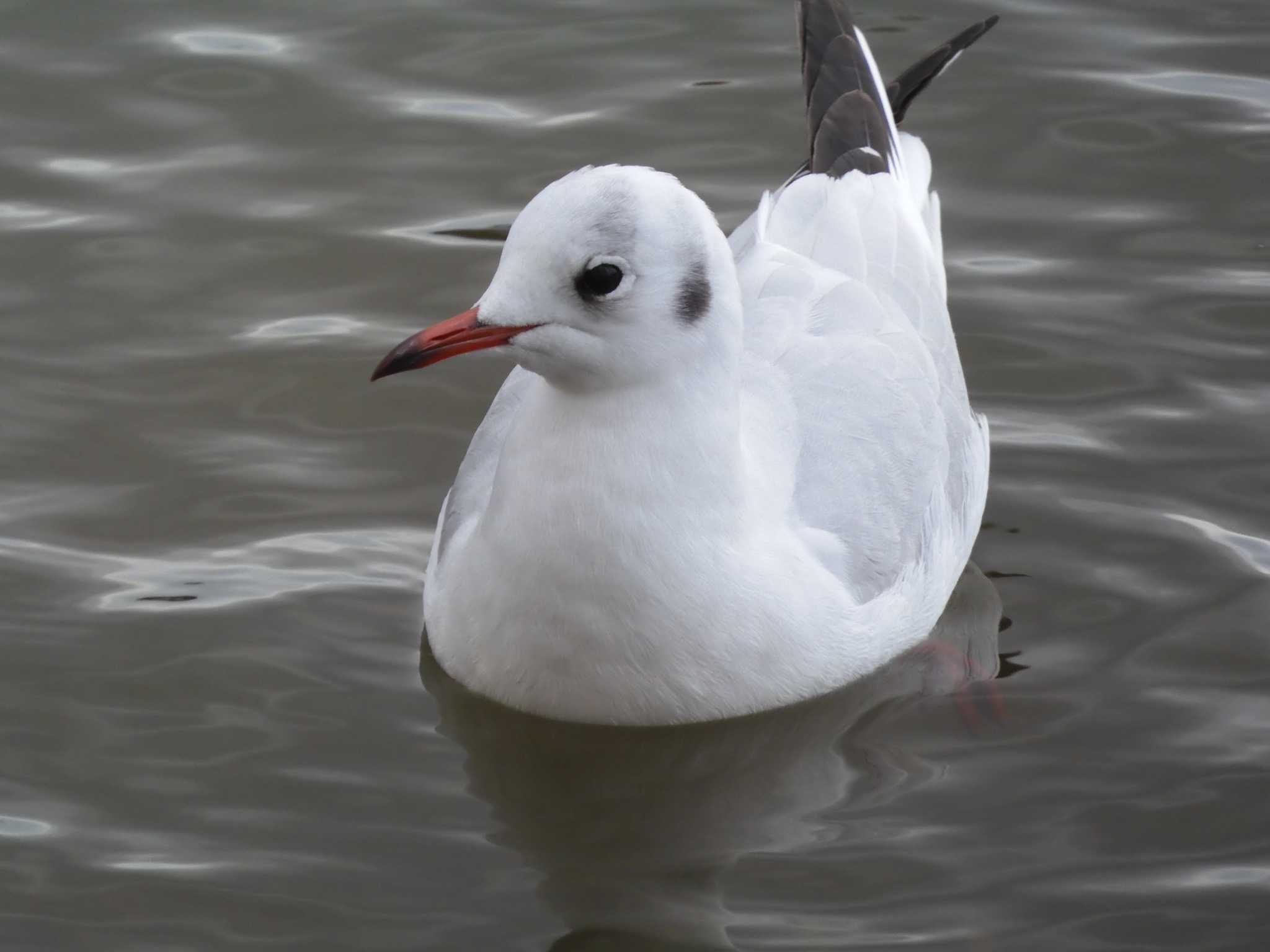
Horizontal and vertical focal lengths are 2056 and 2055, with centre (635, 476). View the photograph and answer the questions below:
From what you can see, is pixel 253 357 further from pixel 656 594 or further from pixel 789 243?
pixel 656 594

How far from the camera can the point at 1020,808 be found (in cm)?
570

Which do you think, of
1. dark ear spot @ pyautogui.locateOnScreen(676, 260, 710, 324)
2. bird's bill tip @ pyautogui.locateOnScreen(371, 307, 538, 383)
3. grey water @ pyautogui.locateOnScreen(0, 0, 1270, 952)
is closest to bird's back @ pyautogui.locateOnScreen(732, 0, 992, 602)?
grey water @ pyautogui.locateOnScreen(0, 0, 1270, 952)

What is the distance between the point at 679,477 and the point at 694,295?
51 cm

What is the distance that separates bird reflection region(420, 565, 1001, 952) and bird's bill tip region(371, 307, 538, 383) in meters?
1.24

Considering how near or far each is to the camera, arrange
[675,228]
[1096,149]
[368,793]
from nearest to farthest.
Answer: [675,228]
[368,793]
[1096,149]

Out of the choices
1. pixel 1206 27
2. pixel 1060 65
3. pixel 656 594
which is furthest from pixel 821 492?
pixel 1206 27

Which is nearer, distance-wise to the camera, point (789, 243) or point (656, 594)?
point (656, 594)

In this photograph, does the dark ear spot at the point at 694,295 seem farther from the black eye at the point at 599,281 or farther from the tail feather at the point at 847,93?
the tail feather at the point at 847,93

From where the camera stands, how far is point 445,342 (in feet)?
16.9

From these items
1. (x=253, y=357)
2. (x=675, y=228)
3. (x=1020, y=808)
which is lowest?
(x=1020, y=808)

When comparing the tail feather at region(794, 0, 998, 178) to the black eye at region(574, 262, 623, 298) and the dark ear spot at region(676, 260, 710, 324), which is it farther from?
the black eye at region(574, 262, 623, 298)

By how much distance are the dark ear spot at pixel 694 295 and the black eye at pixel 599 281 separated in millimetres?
188

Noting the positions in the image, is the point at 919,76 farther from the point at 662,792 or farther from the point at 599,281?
the point at 662,792

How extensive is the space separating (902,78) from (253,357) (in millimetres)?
2914
